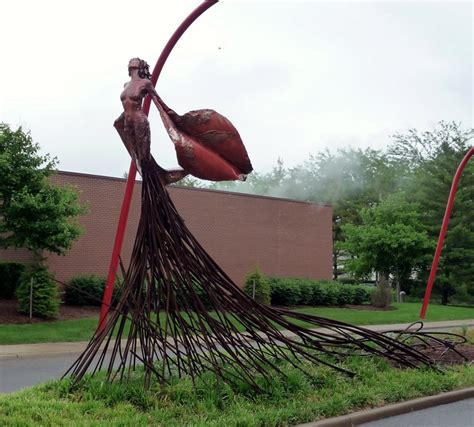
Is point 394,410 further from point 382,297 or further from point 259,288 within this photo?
point 382,297

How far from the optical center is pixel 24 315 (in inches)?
669

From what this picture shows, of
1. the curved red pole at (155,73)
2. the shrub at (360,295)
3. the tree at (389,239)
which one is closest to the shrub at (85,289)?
the curved red pole at (155,73)

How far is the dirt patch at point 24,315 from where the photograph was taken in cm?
1634

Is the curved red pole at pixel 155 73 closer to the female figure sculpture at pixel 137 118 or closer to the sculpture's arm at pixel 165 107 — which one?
the female figure sculpture at pixel 137 118

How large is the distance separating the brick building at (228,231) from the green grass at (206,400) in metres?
13.9

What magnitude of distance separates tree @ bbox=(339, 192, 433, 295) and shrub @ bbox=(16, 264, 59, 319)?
63.4 ft

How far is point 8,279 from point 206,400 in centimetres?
1480

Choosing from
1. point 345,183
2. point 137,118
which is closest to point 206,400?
point 137,118

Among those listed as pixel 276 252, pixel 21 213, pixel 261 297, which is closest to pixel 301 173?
pixel 276 252

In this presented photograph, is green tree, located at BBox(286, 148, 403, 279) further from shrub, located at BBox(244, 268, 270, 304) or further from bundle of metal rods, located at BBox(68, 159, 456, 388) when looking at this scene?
bundle of metal rods, located at BBox(68, 159, 456, 388)

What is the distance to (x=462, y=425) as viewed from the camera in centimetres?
684

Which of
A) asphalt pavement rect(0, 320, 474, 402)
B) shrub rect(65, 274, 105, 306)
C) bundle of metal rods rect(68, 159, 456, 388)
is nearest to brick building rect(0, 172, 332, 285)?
shrub rect(65, 274, 105, 306)

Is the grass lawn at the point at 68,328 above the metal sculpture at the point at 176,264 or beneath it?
beneath

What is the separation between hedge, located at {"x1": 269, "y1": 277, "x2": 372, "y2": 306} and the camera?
2514 centimetres
